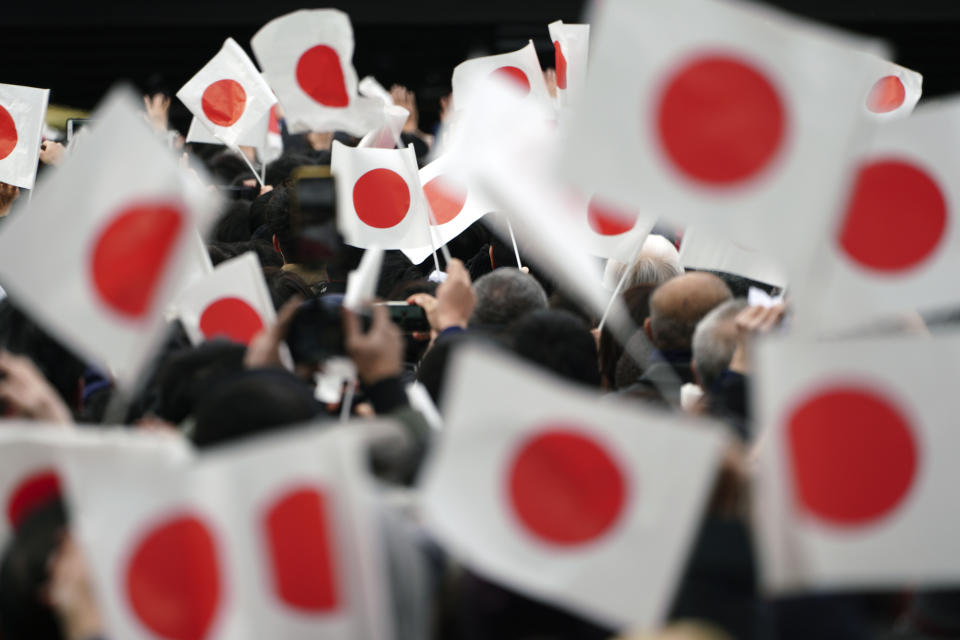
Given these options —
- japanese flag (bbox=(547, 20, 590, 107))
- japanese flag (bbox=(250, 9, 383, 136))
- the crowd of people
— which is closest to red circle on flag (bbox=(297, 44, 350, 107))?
japanese flag (bbox=(250, 9, 383, 136))

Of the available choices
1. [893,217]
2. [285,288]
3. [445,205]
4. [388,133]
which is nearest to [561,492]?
[893,217]

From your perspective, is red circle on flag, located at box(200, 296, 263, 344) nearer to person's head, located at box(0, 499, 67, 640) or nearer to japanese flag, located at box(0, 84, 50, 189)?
person's head, located at box(0, 499, 67, 640)

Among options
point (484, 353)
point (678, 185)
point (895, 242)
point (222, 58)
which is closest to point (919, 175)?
point (895, 242)

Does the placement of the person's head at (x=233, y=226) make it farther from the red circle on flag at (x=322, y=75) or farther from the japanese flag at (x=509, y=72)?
the japanese flag at (x=509, y=72)

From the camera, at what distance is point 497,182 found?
234 cm

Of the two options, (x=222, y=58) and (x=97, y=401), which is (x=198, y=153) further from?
(x=97, y=401)

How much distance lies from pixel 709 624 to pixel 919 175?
3.00ft

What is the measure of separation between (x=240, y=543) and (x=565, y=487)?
1.65 feet

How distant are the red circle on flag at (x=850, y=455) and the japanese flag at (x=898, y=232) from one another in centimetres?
26

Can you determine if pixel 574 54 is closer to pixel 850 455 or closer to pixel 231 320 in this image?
pixel 231 320

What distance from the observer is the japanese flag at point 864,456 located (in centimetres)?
204

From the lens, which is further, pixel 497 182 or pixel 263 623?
pixel 497 182

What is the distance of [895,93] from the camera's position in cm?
604

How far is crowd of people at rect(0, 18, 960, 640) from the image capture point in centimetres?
214
